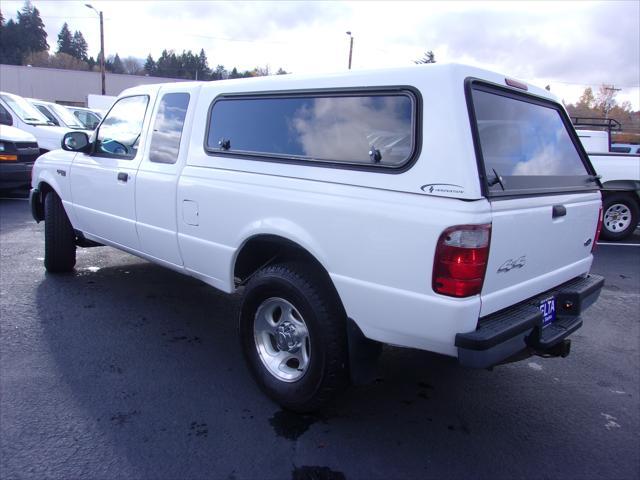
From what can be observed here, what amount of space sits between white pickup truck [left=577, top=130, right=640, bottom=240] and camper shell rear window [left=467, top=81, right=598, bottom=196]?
19.8 ft

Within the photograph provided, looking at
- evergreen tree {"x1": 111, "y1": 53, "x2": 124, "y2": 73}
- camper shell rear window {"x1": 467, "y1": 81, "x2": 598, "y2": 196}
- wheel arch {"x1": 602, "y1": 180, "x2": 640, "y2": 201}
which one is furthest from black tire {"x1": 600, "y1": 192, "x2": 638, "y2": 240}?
evergreen tree {"x1": 111, "y1": 53, "x2": 124, "y2": 73}

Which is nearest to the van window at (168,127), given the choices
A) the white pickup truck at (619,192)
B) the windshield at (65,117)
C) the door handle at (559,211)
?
the door handle at (559,211)

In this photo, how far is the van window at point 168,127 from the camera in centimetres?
382

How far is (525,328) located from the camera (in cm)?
257

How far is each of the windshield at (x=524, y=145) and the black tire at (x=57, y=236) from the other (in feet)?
14.6

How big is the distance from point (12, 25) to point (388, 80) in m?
108

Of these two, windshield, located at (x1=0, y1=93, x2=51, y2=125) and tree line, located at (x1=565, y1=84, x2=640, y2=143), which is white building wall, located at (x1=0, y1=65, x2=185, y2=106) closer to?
windshield, located at (x1=0, y1=93, x2=51, y2=125)

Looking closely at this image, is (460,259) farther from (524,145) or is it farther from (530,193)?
(524,145)

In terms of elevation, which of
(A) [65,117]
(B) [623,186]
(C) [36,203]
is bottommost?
(C) [36,203]

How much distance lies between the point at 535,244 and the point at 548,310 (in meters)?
0.46

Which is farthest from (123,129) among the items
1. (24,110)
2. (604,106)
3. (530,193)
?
(604,106)

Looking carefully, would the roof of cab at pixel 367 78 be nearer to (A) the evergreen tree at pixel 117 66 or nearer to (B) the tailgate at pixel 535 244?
(B) the tailgate at pixel 535 244

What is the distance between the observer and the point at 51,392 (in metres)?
3.15

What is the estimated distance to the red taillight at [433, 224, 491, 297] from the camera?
229 cm
